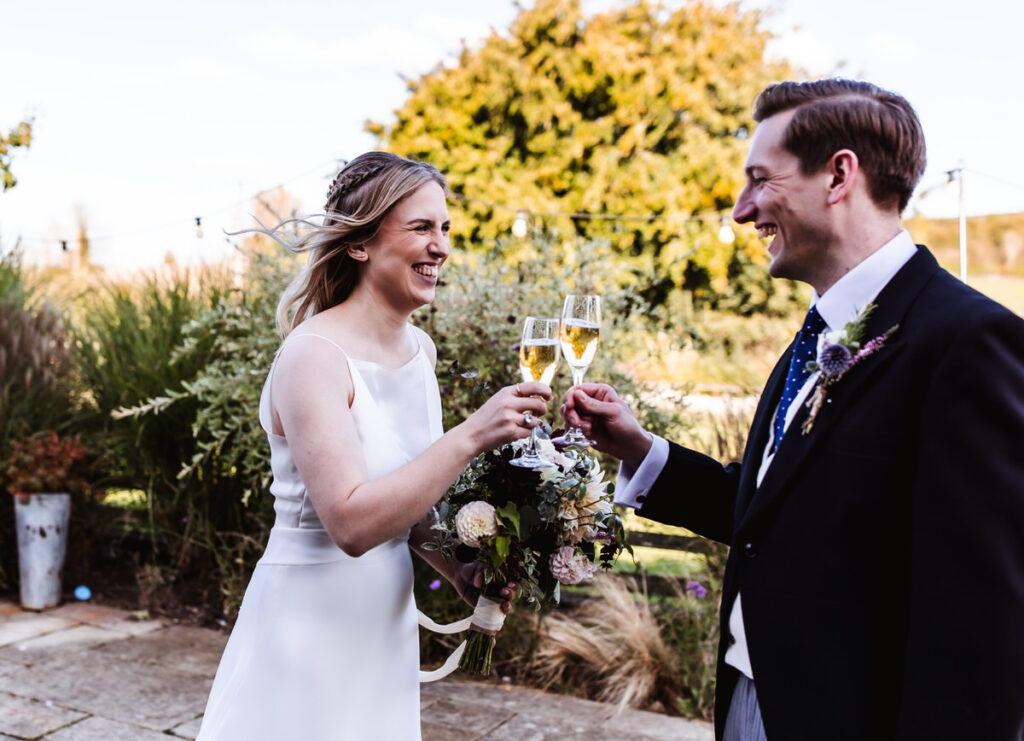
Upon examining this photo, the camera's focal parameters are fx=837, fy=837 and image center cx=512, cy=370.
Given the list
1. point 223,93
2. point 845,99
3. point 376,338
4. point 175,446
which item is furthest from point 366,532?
point 223,93

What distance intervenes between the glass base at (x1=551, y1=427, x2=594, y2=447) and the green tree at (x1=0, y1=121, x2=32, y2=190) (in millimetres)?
4135

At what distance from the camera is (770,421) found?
6.29ft

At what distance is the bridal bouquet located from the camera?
198 cm

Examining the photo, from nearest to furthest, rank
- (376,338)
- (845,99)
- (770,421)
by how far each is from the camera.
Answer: (845,99), (770,421), (376,338)

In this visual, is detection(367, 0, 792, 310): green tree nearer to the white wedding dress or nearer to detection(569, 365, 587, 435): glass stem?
detection(569, 365, 587, 435): glass stem

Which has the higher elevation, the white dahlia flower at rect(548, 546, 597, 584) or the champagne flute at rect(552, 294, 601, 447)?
the champagne flute at rect(552, 294, 601, 447)

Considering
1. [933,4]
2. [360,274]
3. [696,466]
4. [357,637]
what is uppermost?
[933,4]

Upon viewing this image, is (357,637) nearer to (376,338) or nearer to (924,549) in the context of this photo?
(376,338)

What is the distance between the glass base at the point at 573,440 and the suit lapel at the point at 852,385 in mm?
529

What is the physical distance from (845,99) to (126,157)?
982 inches

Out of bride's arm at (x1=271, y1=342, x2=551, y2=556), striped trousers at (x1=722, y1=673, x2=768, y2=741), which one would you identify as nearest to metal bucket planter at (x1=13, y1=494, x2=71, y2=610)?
bride's arm at (x1=271, y1=342, x2=551, y2=556)

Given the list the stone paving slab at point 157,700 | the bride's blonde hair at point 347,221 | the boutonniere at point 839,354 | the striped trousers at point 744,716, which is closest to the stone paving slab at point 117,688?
the stone paving slab at point 157,700

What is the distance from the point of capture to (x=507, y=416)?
1.89 meters

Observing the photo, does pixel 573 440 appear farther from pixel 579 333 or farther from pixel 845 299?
pixel 845 299
